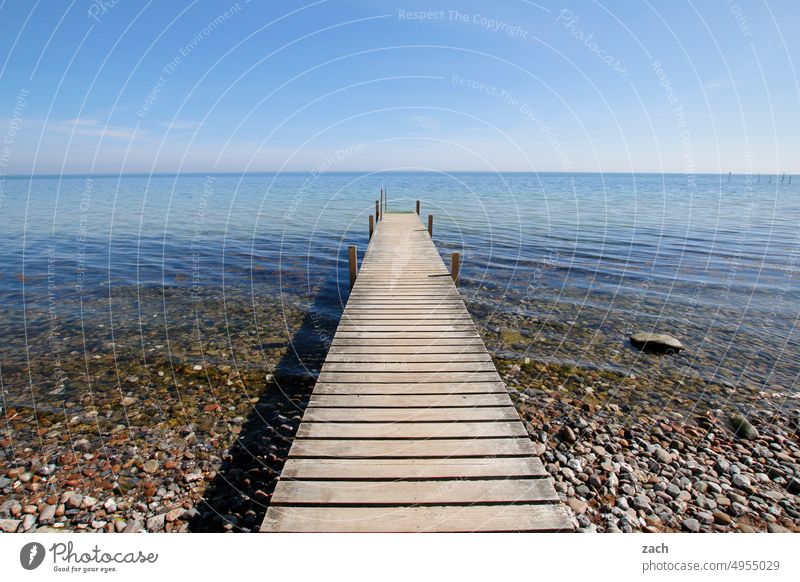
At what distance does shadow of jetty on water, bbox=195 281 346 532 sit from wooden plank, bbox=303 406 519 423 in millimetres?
1633

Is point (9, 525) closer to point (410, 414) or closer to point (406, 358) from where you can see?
point (410, 414)

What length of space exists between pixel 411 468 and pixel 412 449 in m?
0.31

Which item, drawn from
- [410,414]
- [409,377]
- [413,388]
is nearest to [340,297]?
[409,377]

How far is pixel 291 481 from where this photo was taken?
4266 millimetres

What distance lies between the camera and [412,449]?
4.75 metres

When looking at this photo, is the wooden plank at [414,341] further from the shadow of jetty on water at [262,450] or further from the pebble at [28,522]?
the pebble at [28,522]

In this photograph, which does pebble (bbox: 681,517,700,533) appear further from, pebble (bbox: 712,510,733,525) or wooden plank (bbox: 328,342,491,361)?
wooden plank (bbox: 328,342,491,361)

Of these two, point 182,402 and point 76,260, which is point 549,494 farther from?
point 76,260

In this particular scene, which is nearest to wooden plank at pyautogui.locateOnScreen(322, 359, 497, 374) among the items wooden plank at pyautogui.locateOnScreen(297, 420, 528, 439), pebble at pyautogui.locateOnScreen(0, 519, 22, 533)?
wooden plank at pyautogui.locateOnScreen(297, 420, 528, 439)
